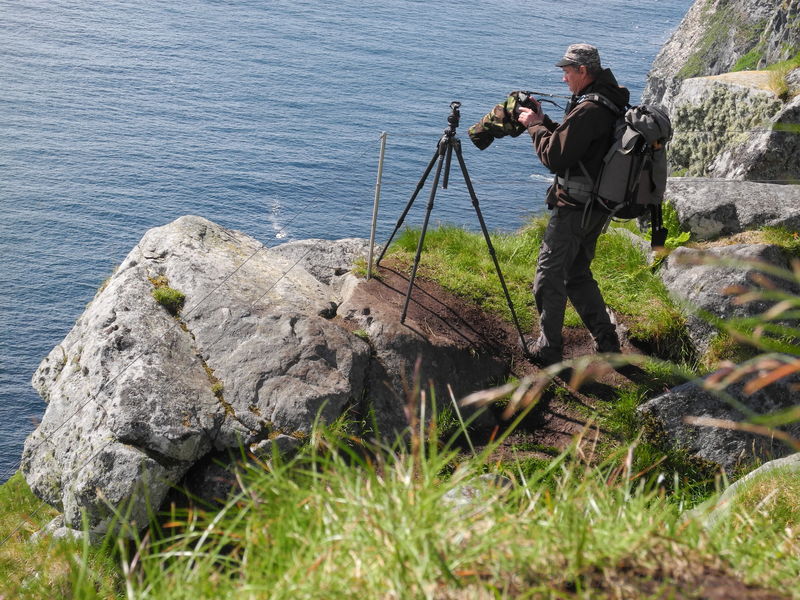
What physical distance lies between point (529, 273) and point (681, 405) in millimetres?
2855

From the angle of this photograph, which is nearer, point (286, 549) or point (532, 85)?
point (286, 549)

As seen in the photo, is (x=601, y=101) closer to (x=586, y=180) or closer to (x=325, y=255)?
(x=586, y=180)

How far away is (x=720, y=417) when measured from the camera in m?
7.22

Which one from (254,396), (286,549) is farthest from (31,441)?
(286,549)

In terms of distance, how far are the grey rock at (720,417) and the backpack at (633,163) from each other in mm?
1671

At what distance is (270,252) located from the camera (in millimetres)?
9203

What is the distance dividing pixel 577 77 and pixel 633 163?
2.78 feet

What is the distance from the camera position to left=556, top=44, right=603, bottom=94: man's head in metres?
6.77

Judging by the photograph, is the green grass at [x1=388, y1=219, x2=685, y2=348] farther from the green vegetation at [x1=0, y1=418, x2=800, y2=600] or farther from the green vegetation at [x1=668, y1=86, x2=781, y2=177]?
the green vegetation at [x1=0, y1=418, x2=800, y2=600]

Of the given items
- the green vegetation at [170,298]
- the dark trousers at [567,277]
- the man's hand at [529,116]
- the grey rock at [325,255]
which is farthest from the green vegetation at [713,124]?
the green vegetation at [170,298]

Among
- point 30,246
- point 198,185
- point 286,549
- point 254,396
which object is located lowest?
point 30,246

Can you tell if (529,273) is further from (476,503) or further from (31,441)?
(476,503)

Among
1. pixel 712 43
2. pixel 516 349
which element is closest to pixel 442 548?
pixel 516 349

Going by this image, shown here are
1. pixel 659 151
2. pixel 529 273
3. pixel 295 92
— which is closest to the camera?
pixel 659 151
